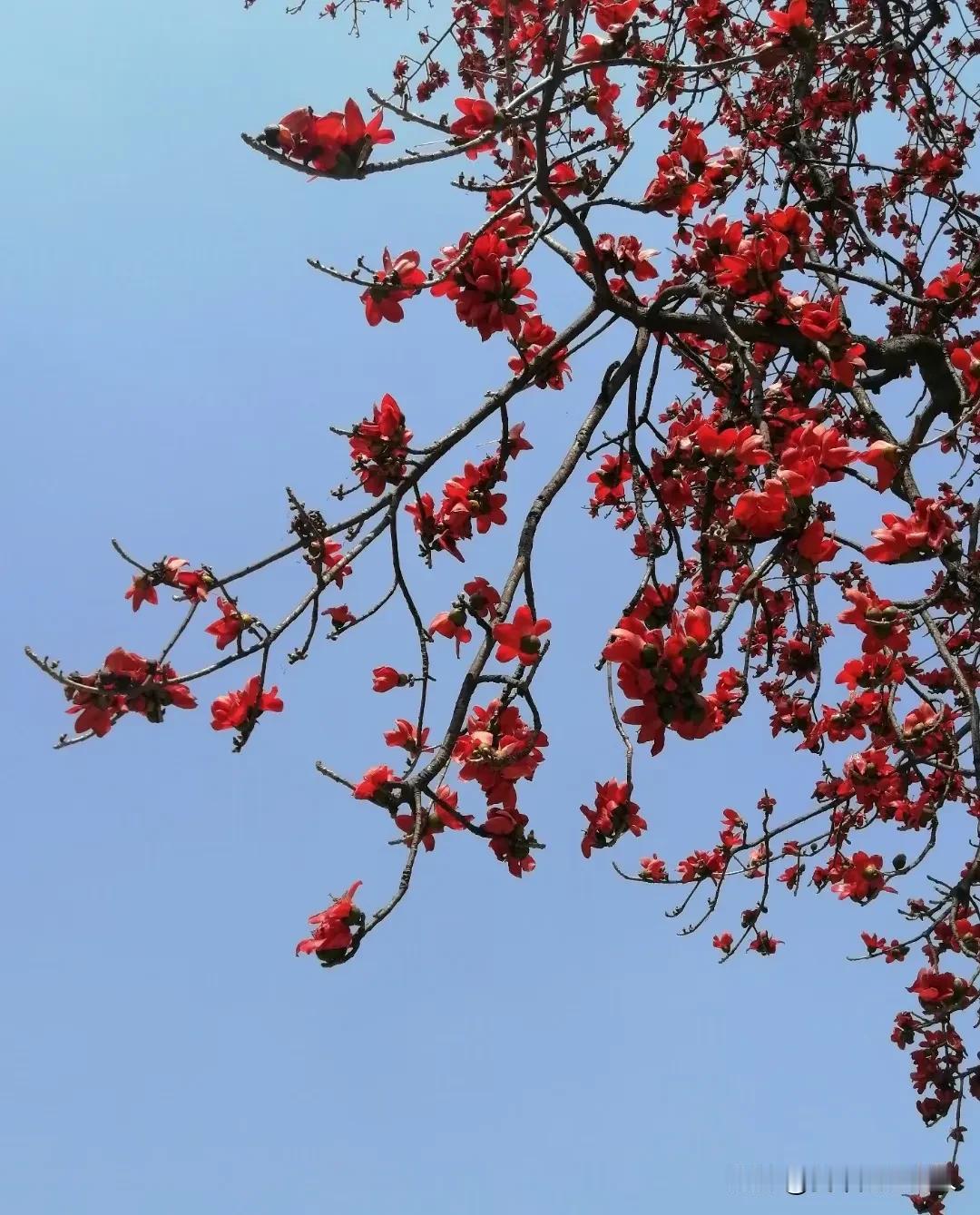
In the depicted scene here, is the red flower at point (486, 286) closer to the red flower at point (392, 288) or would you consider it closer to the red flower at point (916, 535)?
the red flower at point (392, 288)

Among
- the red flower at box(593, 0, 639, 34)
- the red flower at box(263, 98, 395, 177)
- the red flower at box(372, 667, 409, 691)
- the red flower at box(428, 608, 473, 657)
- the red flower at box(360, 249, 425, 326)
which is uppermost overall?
the red flower at box(593, 0, 639, 34)

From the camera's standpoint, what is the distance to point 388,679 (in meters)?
2.04

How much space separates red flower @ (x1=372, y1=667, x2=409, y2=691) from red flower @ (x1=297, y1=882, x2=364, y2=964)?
0.48 meters

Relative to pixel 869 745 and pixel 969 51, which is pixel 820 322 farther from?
pixel 969 51

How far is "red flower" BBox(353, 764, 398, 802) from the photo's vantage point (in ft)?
5.65

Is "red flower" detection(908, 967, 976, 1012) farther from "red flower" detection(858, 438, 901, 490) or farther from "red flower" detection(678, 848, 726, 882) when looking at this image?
"red flower" detection(858, 438, 901, 490)

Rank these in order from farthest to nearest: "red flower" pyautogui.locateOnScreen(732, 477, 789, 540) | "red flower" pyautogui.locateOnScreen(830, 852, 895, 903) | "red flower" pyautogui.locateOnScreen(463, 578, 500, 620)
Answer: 1. "red flower" pyautogui.locateOnScreen(830, 852, 895, 903)
2. "red flower" pyautogui.locateOnScreen(463, 578, 500, 620)
3. "red flower" pyautogui.locateOnScreen(732, 477, 789, 540)

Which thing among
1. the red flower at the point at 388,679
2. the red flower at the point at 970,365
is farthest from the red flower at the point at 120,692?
the red flower at the point at 970,365

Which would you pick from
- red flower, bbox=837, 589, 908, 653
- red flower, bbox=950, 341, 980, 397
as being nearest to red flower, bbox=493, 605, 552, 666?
red flower, bbox=837, 589, 908, 653

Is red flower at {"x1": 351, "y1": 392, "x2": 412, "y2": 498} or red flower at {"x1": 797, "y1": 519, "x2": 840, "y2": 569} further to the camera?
red flower at {"x1": 351, "y1": 392, "x2": 412, "y2": 498}

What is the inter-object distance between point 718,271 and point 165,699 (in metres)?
1.58

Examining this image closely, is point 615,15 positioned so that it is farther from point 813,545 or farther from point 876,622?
point 876,622

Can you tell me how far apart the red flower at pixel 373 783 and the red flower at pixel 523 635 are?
338 mm

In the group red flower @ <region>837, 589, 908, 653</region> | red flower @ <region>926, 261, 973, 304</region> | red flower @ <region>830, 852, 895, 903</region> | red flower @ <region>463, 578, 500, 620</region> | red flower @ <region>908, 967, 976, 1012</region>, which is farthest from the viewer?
red flower @ <region>830, 852, 895, 903</region>
